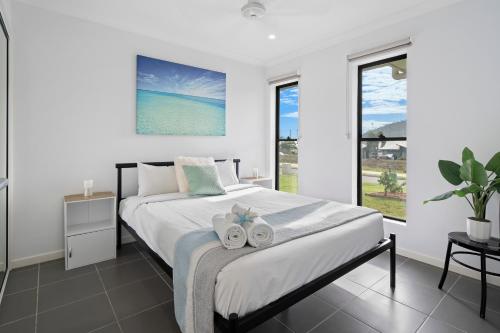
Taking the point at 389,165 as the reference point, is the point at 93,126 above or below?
above

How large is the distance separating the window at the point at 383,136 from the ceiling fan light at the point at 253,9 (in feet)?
5.31

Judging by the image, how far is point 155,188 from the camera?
3135 mm

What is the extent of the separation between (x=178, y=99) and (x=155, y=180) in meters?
1.22

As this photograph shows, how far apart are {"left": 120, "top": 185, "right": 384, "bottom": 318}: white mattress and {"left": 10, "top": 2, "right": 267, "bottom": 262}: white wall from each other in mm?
726

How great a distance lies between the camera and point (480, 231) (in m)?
2.14

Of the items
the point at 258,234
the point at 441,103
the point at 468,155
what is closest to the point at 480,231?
the point at 468,155

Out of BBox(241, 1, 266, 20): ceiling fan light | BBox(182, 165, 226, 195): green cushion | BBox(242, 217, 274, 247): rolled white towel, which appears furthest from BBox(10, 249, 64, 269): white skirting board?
BBox(241, 1, 266, 20): ceiling fan light

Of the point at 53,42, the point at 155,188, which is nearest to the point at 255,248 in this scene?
the point at 155,188

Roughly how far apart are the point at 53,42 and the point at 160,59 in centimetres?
116

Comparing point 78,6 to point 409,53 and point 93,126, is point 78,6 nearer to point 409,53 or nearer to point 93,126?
point 93,126

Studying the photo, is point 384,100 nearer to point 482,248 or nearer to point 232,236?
point 482,248

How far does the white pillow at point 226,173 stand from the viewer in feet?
12.3

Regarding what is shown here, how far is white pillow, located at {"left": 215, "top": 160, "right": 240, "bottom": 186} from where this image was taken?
375cm

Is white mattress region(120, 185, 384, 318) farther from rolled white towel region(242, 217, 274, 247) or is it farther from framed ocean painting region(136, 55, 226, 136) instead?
framed ocean painting region(136, 55, 226, 136)
